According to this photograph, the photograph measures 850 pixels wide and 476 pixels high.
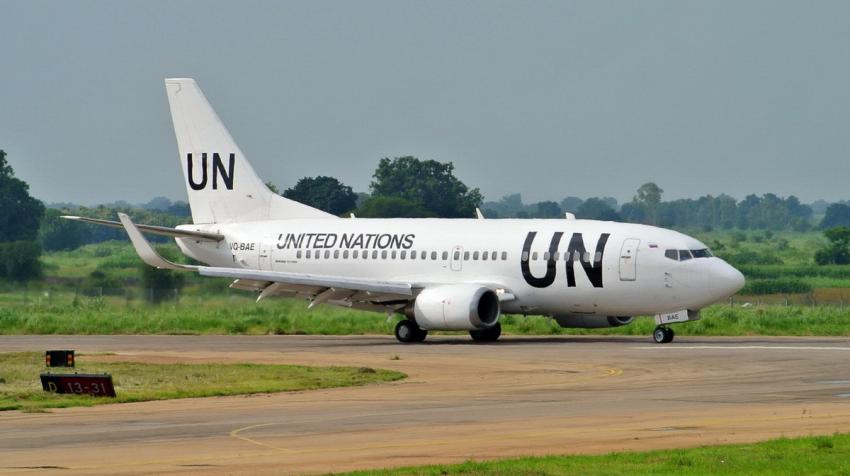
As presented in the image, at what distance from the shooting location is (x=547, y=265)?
161 ft

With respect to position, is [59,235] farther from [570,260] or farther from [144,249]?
[570,260]

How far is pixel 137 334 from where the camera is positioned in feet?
189

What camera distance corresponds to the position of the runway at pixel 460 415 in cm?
2180

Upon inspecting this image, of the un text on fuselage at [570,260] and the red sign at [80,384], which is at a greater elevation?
the un text on fuselage at [570,260]

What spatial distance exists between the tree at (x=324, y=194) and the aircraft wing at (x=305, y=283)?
196ft

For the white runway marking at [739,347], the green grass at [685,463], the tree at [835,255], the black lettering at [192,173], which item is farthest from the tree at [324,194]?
the green grass at [685,463]

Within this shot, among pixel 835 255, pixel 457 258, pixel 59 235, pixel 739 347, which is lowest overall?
pixel 739 347

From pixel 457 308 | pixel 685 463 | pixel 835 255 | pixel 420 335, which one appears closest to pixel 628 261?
pixel 457 308

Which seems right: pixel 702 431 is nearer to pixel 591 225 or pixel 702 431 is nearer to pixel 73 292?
pixel 591 225

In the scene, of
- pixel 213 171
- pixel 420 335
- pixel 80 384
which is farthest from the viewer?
pixel 213 171

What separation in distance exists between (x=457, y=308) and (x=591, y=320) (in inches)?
197

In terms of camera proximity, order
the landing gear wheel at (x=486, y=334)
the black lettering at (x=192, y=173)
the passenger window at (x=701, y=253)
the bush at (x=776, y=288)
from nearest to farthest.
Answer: the passenger window at (x=701, y=253), the landing gear wheel at (x=486, y=334), the black lettering at (x=192, y=173), the bush at (x=776, y=288)

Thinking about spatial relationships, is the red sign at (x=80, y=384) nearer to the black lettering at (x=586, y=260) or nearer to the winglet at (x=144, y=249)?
the winglet at (x=144, y=249)

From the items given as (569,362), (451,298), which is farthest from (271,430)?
(451,298)
